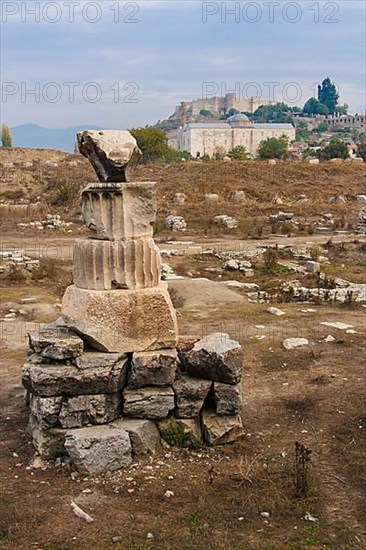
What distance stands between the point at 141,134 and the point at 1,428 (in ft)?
163

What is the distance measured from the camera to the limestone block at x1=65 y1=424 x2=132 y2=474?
5.76 metres

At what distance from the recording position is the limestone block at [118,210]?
646 centimetres

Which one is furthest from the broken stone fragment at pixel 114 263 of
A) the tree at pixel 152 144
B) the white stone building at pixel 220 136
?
the white stone building at pixel 220 136

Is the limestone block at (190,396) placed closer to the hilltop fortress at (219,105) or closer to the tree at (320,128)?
the tree at (320,128)

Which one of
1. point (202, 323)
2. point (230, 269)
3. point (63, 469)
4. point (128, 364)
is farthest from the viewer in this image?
point (230, 269)

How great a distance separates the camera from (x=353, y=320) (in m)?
11.6

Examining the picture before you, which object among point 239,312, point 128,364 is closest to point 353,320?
point 239,312

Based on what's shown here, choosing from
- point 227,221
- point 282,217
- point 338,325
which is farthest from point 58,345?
point 282,217

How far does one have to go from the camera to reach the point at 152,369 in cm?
621

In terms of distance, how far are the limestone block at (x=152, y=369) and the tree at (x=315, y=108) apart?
165 metres

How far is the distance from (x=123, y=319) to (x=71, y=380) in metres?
0.80

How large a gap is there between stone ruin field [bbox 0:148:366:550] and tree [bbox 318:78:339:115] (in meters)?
139

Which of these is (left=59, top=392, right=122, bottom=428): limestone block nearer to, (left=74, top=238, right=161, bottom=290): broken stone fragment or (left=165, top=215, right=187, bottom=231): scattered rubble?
(left=74, top=238, right=161, bottom=290): broken stone fragment

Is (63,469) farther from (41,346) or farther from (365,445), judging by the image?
(365,445)
